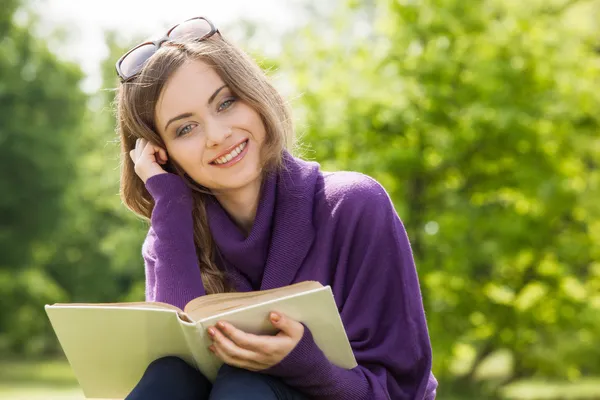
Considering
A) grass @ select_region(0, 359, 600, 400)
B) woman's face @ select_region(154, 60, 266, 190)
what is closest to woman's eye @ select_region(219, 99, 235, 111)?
woman's face @ select_region(154, 60, 266, 190)

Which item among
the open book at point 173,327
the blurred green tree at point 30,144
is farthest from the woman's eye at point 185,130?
the blurred green tree at point 30,144

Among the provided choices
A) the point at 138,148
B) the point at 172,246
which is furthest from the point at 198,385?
the point at 138,148

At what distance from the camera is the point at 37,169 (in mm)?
22812

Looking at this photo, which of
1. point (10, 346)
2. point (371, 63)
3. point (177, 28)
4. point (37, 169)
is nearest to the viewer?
point (177, 28)

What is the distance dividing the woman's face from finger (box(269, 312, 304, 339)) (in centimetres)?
64

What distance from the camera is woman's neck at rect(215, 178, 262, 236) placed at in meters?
2.92

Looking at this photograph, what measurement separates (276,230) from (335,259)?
0.21m

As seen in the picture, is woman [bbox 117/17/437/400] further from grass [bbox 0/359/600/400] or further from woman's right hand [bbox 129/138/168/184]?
grass [bbox 0/359/600/400]

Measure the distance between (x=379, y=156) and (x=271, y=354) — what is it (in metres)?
10.6

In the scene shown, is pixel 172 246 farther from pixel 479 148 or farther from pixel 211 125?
pixel 479 148

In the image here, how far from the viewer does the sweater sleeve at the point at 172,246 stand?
Result: 9.07ft

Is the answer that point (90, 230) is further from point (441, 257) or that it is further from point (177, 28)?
point (177, 28)

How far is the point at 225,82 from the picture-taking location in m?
2.78

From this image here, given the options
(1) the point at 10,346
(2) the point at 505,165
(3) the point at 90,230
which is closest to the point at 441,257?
(2) the point at 505,165
